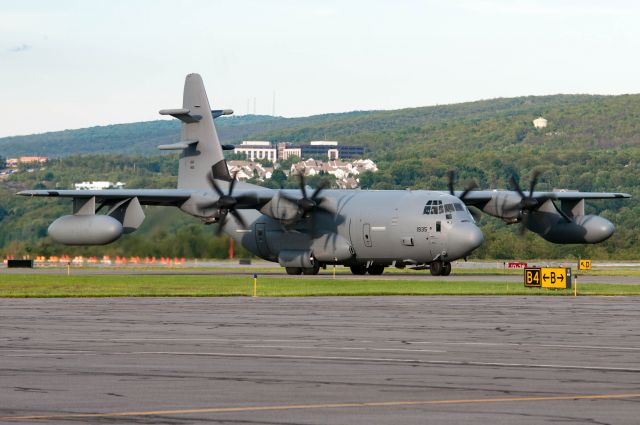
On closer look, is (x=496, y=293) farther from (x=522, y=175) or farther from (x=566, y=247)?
(x=522, y=175)

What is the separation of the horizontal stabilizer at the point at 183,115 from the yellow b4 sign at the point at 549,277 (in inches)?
1030

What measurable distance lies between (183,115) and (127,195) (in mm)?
8718

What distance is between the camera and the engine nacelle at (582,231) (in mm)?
69000

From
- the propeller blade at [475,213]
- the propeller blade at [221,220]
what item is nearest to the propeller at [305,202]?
the propeller blade at [221,220]

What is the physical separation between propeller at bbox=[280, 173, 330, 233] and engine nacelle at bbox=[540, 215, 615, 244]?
45.4 feet

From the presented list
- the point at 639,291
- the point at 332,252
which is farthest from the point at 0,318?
the point at 332,252

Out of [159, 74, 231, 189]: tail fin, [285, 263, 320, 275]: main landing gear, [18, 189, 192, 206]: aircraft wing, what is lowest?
[285, 263, 320, 275]: main landing gear

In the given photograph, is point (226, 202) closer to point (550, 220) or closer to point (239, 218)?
point (239, 218)

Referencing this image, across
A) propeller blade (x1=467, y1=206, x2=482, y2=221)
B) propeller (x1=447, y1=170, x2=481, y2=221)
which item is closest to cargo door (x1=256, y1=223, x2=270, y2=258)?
propeller (x1=447, y1=170, x2=481, y2=221)

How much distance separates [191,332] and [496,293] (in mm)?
21816

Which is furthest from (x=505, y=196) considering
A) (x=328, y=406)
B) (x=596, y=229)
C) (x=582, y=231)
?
(x=328, y=406)

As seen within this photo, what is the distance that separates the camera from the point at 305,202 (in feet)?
210

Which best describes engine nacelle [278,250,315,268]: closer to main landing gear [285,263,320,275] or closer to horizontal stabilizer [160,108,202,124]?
main landing gear [285,263,320,275]

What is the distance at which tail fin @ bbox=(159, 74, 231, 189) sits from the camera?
71688 mm
